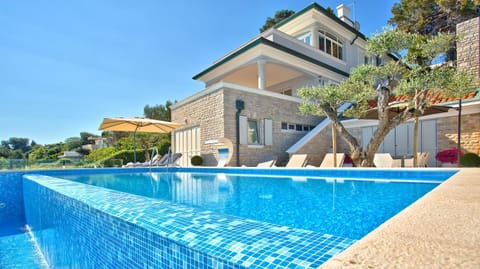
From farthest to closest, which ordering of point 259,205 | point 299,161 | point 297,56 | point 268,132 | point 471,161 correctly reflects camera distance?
point 297,56, point 268,132, point 299,161, point 471,161, point 259,205

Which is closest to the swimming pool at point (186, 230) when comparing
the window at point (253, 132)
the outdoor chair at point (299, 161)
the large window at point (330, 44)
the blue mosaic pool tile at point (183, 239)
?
the blue mosaic pool tile at point (183, 239)

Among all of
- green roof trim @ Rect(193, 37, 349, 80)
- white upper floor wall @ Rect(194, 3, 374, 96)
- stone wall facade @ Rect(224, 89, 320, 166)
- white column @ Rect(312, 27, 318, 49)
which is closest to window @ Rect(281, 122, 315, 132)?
stone wall facade @ Rect(224, 89, 320, 166)

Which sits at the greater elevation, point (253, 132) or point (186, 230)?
point (253, 132)

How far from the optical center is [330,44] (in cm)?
1912

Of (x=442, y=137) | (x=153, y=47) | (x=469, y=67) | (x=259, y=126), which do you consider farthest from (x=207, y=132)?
(x=469, y=67)

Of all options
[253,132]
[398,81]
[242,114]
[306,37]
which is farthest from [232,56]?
[398,81]

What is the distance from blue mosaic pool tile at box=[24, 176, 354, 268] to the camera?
1009 millimetres

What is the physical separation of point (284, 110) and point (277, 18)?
1968 cm

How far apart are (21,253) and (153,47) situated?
570 inches

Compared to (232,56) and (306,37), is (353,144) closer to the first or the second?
(232,56)

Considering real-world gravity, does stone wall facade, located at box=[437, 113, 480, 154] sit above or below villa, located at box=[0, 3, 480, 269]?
above

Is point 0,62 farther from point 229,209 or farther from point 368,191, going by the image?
point 368,191

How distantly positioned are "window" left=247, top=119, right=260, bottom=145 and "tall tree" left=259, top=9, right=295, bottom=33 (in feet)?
65.5

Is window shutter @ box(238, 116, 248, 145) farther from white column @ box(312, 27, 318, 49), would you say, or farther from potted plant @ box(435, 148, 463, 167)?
white column @ box(312, 27, 318, 49)
